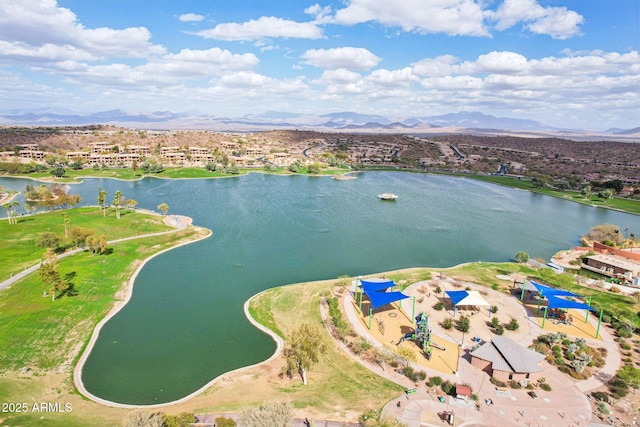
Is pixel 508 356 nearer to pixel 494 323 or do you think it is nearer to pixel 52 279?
pixel 494 323

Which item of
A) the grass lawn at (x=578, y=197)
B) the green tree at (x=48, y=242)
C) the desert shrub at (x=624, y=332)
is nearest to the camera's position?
the desert shrub at (x=624, y=332)

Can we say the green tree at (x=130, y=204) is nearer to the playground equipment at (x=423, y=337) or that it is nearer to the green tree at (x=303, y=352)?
the green tree at (x=303, y=352)

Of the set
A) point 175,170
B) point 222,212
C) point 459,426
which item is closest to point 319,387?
point 459,426

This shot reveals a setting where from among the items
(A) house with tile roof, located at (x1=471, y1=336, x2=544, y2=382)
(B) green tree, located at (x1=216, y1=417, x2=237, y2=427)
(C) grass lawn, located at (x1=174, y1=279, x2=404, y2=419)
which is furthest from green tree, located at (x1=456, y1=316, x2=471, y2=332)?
(B) green tree, located at (x1=216, y1=417, x2=237, y2=427)

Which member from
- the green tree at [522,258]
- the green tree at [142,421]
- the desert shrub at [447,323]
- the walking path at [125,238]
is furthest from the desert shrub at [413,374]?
the walking path at [125,238]

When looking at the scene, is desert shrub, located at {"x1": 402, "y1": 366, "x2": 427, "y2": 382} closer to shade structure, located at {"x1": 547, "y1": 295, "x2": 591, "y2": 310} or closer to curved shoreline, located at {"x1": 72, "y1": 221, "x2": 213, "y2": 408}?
shade structure, located at {"x1": 547, "y1": 295, "x2": 591, "y2": 310}

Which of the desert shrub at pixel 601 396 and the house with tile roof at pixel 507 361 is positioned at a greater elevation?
the house with tile roof at pixel 507 361

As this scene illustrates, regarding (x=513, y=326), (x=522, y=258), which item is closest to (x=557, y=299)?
(x=513, y=326)
